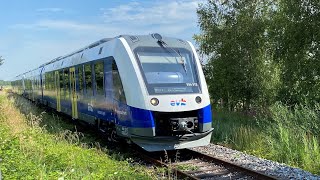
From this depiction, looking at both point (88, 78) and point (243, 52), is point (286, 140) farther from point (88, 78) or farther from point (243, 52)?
point (243, 52)

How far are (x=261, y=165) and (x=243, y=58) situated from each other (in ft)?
54.5

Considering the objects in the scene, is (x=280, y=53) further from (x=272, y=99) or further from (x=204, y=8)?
(x=204, y=8)

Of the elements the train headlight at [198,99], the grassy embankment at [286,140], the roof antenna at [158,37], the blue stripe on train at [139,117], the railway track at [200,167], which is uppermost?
the roof antenna at [158,37]

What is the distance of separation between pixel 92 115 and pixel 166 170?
4.91 metres

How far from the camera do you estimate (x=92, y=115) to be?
506 inches

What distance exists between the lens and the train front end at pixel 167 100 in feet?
30.3

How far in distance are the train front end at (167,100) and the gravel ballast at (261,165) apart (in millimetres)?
857

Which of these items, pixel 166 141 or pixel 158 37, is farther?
pixel 158 37

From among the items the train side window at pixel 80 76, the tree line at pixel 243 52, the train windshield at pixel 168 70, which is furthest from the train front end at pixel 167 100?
the tree line at pixel 243 52

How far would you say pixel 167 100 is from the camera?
9.37 m

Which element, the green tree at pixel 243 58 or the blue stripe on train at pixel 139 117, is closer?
the blue stripe on train at pixel 139 117

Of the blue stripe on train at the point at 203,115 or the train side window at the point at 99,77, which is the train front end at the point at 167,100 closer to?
the blue stripe on train at the point at 203,115

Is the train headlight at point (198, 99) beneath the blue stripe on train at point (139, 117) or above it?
above

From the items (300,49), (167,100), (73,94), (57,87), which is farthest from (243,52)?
(167,100)
